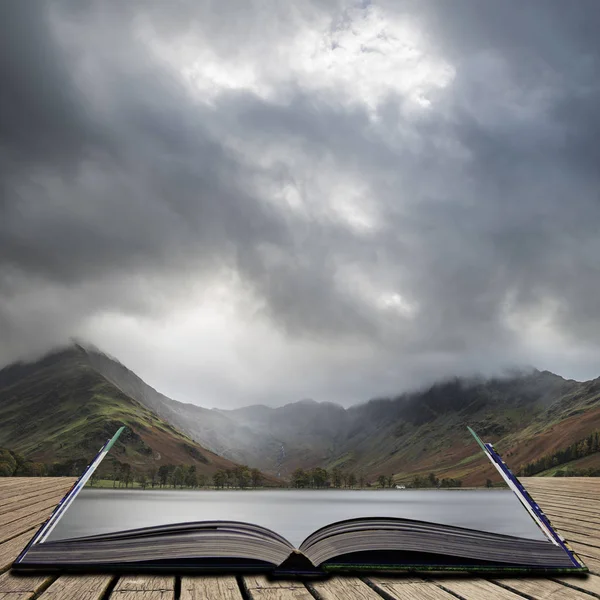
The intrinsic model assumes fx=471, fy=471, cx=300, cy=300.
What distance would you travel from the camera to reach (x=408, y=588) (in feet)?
11.5

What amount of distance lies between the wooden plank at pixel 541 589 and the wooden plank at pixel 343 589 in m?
1.12

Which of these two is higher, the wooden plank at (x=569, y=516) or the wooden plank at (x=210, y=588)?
the wooden plank at (x=569, y=516)

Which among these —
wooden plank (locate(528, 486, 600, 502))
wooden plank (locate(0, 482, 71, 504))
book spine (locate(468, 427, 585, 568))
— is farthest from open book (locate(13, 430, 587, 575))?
wooden plank (locate(528, 486, 600, 502))

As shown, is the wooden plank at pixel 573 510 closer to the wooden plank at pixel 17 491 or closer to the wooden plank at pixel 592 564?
the wooden plank at pixel 592 564

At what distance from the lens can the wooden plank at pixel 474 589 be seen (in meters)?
3.32

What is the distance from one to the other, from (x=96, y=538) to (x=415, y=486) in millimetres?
203091

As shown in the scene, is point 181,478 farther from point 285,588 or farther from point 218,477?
point 285,588

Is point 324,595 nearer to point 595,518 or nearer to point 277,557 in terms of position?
point 277,557

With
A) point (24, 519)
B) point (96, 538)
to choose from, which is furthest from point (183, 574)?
point (24, 519)

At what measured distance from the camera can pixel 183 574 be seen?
376 centimetres

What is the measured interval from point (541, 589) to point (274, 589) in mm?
2026

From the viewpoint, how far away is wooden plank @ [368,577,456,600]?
3.29 metres

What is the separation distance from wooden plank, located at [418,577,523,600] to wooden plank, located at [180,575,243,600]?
1.58 metres

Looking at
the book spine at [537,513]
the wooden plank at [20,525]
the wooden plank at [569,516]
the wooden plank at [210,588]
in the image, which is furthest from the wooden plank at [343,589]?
the wooden plank at [569,516]
